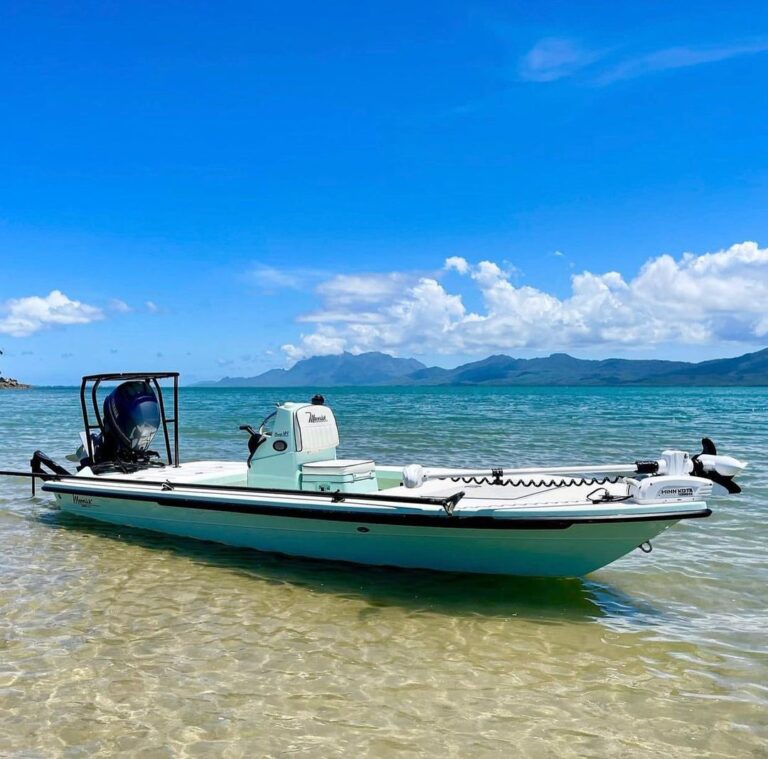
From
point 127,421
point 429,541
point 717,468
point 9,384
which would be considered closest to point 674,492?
point 717,468

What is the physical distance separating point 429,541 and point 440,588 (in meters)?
0.55

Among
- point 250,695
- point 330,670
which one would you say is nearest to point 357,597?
point 330,670

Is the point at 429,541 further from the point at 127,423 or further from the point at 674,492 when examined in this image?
the point at 127,423

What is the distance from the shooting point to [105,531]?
10469 millimetres

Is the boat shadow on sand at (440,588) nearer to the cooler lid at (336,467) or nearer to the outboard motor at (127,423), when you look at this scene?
the cooler lid at (336,467)

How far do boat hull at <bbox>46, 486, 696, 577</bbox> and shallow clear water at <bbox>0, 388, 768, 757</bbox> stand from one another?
240mm

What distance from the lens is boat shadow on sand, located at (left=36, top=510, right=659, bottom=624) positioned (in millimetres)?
7090

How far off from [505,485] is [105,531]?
6.19 m

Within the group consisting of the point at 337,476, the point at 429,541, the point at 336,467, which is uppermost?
the point at 336,467

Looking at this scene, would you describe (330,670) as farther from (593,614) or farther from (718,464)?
(718,464)

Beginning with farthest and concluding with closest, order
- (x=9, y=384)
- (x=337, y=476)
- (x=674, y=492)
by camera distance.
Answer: (x=9, y=384), (x=337, y=476), (x=674, y=492)

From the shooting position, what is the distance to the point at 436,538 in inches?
301

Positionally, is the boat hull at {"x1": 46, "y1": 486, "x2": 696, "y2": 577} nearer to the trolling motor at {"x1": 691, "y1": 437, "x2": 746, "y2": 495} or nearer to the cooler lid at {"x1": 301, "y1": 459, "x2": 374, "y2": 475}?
the cooler lid at {"x1": 301, "y1": 459, "x2": 374, "y2": 475}

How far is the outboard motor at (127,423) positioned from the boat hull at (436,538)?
2201 mm
